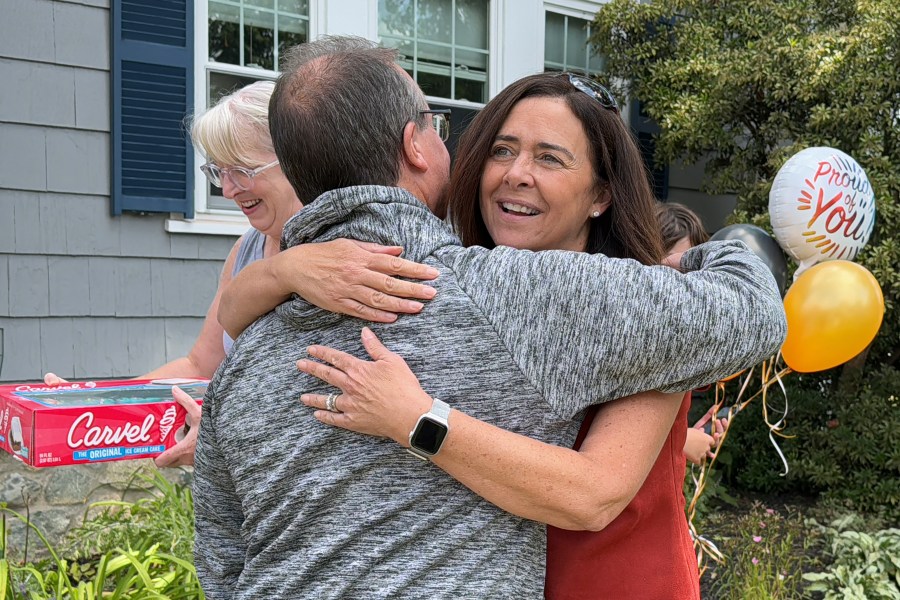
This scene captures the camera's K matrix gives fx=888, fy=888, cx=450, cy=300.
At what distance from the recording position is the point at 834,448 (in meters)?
5.70

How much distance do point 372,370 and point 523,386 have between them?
21 centimetres

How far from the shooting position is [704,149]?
648 cm

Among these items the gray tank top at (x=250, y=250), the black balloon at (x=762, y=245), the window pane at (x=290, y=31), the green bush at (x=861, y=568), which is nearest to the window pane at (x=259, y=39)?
the window pane at (x=290, y=31)

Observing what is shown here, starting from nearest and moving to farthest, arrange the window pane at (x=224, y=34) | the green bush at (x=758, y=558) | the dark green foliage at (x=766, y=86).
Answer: the green bush at (x=758, y=558) → the window pane at (x=224, y=34) → the dark green foliage at (x=766, y=86)

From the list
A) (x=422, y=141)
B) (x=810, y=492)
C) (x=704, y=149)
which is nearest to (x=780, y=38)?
(x=704, y=149)

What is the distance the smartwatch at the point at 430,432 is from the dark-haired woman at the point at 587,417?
0.01 m

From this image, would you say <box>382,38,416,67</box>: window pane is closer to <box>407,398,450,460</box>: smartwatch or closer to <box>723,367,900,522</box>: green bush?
<box>723,367,900,522</box>: green bush

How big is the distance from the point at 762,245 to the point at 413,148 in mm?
2982

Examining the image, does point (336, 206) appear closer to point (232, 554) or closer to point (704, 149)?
point (232, 554)

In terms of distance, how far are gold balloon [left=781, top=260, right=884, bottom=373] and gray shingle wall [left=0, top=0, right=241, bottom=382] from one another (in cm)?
319

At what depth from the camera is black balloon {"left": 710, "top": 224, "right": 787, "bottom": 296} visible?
12.9ft

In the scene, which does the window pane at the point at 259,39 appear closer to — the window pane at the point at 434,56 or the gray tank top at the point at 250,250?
the window pane at the point at 434,56

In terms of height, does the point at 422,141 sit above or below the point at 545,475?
above

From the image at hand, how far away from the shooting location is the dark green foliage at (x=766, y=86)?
17.9 ft
